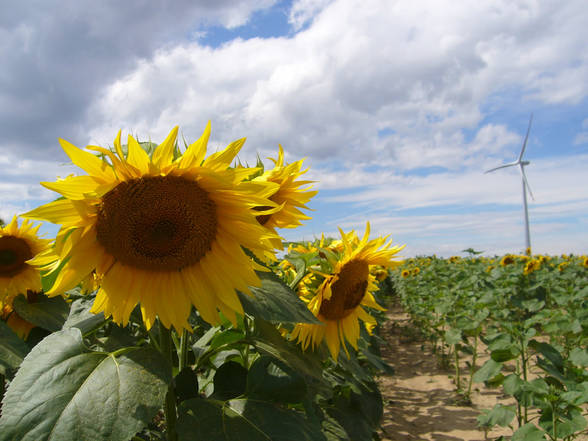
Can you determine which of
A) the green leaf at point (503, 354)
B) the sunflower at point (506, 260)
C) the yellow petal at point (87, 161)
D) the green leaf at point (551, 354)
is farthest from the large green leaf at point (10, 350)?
the sunflower at point (506, 260)

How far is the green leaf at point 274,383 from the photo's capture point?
1561mm

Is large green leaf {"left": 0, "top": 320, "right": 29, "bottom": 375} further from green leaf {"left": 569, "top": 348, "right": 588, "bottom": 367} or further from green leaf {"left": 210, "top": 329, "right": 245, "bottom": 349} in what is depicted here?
green leaf {"left": 569, "top": 348, "right": 588, "bottom": 367}

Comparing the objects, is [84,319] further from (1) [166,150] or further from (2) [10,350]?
(1) [166,150]

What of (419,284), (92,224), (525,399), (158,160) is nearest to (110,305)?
(92,224)

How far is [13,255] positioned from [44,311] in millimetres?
578

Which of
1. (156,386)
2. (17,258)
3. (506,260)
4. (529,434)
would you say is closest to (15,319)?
(17,258)

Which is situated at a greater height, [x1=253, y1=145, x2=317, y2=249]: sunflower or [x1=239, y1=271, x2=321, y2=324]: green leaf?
[x1=253, y1=145, x2=317, y2=249]: sunflower

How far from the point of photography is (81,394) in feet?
4.17

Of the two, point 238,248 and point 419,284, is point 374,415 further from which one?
point 419,284

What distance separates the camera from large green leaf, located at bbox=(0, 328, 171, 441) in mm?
1193

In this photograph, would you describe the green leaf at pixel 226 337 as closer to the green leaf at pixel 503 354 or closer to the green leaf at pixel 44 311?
the green leaf at pixel 44 311

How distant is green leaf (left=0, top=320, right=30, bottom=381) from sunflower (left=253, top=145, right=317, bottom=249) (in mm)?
1000

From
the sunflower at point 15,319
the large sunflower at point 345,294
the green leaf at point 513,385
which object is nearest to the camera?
the large sunflower at point 345,294

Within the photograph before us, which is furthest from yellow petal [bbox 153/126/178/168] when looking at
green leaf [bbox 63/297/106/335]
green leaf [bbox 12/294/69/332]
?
green leaf [bbox 12/294/69/332]
